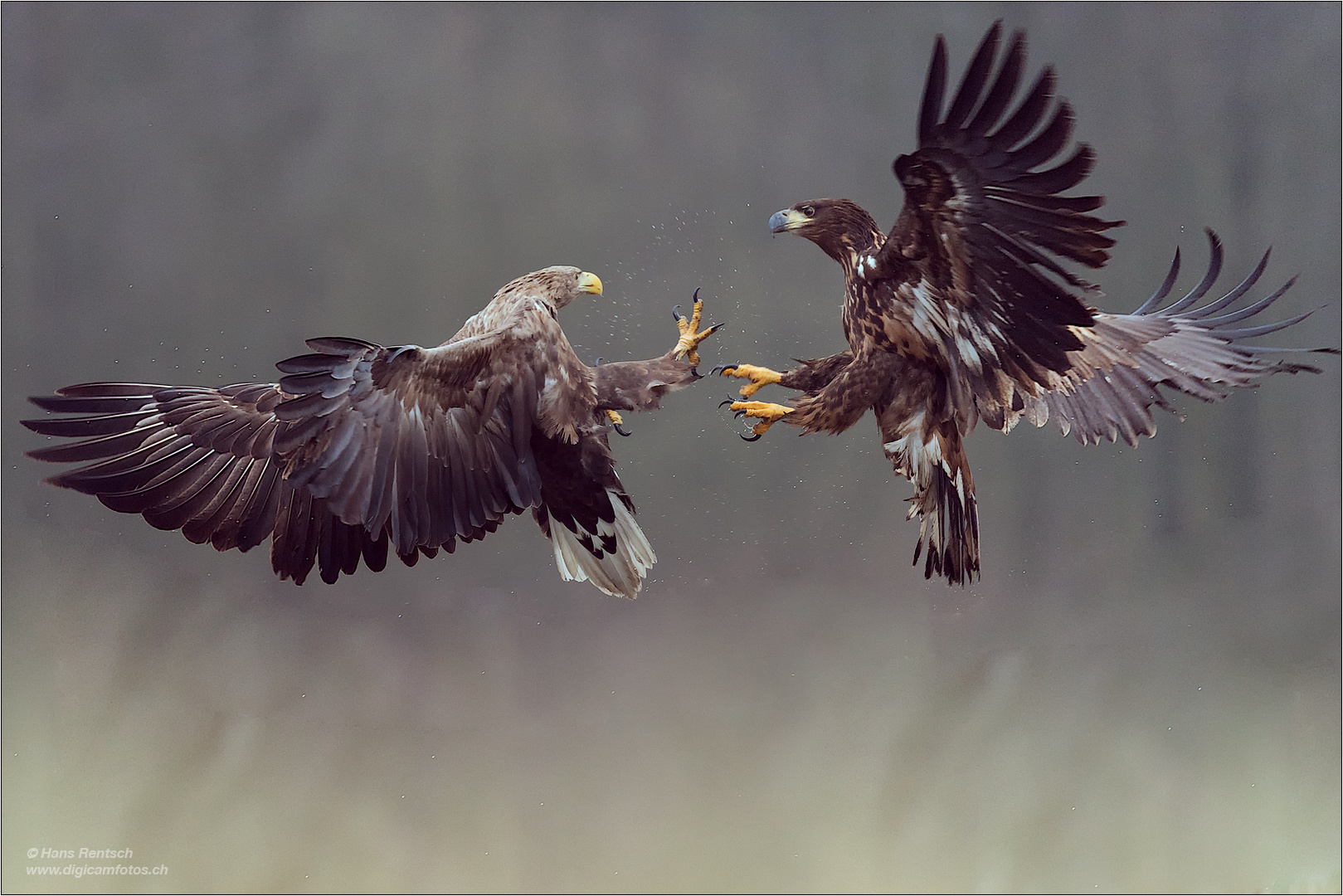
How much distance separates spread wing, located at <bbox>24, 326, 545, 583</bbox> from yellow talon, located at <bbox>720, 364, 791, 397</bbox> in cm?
37

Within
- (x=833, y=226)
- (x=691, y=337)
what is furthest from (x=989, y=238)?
(x=691, y=337)

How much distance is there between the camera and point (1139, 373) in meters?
2.10

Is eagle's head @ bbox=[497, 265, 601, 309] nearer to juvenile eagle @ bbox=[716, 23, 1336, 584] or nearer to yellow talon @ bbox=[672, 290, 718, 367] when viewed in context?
yellow talon @ bbox=[672, 290, 718, 367]

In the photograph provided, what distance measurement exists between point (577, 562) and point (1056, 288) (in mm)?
1078

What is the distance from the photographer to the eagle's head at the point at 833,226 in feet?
6.07

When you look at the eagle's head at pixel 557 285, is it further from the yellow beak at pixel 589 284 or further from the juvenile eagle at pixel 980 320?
the juvenile eagle at pixel 980 320

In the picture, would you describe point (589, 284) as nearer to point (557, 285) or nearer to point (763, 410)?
point (557, 285)

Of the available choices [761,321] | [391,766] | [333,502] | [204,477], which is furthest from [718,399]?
[391,766]

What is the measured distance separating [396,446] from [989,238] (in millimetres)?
1073

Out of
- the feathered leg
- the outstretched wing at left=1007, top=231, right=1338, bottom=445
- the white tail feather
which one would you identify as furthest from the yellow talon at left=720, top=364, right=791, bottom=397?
the outstretched wing at left=1007, top=231, right=1338, bottom=445

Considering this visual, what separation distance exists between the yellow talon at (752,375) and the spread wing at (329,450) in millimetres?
375

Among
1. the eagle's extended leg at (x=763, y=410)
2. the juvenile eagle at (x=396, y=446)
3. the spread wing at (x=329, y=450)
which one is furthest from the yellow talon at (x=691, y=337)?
the spread wing at (x=329, y=450)

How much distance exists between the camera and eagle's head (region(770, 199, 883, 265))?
185 cm

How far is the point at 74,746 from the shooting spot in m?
2.49
